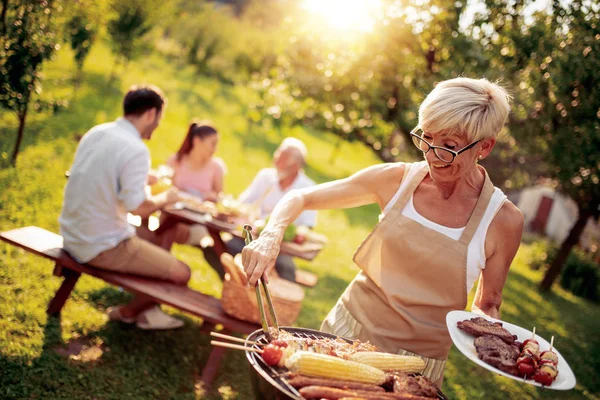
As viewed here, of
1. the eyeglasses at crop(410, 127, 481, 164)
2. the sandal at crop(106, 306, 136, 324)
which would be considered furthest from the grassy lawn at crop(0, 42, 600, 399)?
the eyeglasses at crop(410, 127, 481, 164)

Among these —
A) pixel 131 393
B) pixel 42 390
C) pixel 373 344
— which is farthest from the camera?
pixel 131 393

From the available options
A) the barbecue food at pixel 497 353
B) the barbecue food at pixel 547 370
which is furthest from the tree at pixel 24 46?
the barbecue food at pixel 547 370

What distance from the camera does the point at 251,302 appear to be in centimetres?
466

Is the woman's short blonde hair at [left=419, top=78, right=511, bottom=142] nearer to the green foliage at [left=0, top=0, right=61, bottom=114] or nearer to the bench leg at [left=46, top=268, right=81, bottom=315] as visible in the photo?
the bench leg at [left=46, top=268, right=81, bottom=315]

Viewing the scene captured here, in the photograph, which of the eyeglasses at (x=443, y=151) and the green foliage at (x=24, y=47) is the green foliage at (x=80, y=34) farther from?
the eyeglasses at (x=443, y=151)

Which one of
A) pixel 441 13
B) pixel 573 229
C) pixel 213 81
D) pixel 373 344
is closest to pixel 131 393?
pixel 373 344

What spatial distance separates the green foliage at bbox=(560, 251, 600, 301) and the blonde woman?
50.4 feet

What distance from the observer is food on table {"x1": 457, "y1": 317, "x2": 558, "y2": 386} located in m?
2.22

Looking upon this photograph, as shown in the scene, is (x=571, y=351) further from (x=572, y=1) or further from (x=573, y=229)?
(x=572, y=1)

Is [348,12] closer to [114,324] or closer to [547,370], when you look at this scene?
[114,324]

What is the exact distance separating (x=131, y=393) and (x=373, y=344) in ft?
7.82

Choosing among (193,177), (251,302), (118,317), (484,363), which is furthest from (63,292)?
(484,363)

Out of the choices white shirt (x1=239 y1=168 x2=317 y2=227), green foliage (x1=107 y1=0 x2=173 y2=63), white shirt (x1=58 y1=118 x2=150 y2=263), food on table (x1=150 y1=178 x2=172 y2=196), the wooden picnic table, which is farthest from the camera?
green foliage (x1=107 y1=0 x2=173 y2=63)

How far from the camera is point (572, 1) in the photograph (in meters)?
6.21
